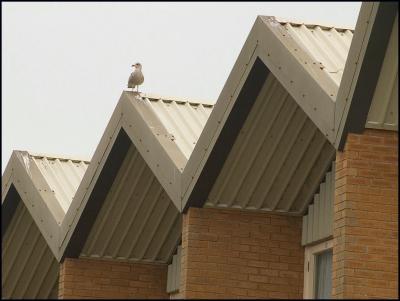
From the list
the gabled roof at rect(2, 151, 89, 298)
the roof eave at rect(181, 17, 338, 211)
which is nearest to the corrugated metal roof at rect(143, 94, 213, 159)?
the roof eave at rect(181, 17, 338, 211)

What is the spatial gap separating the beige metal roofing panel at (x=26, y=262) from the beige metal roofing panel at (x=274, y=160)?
6.74 m

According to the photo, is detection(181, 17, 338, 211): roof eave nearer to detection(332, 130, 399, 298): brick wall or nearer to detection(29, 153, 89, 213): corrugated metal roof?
detection(332, 130, 399, 298): brick wall

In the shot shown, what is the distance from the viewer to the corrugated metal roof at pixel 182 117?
18.8 m

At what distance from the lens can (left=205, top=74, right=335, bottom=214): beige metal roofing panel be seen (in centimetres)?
1672

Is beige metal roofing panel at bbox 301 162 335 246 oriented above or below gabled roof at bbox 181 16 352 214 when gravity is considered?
below

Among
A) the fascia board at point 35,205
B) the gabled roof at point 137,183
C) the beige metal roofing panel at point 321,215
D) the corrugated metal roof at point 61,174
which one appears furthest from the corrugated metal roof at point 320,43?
the corrugated metal roof at point 61,174

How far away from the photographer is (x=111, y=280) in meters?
21.5

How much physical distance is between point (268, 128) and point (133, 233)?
456 centimetres

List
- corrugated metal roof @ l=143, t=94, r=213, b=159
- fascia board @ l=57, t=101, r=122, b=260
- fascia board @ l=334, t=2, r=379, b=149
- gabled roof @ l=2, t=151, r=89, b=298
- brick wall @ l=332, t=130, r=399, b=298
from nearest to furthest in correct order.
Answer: fascia board @ l=334, t=2, r=379, b=149, brick wall @ l=332, t=130, r=399, b=298, corrugated metal roof @ l=143, t=94, r=213, b=159, fascia board @ l=57, t=101, r=122, b=260, gabled roof @ l=2, t=151, r=89, b=298

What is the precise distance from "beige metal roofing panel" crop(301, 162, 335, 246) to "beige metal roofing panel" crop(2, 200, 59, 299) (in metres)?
7.16

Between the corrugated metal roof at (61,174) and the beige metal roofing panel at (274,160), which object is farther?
the corrugated metal roof at (61,174)

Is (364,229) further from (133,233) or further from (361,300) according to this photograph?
(133,233)

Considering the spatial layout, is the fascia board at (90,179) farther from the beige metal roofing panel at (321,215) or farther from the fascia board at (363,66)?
the fascia board at (363,66)

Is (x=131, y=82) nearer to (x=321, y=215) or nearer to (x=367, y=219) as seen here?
(x=321, y=215)
